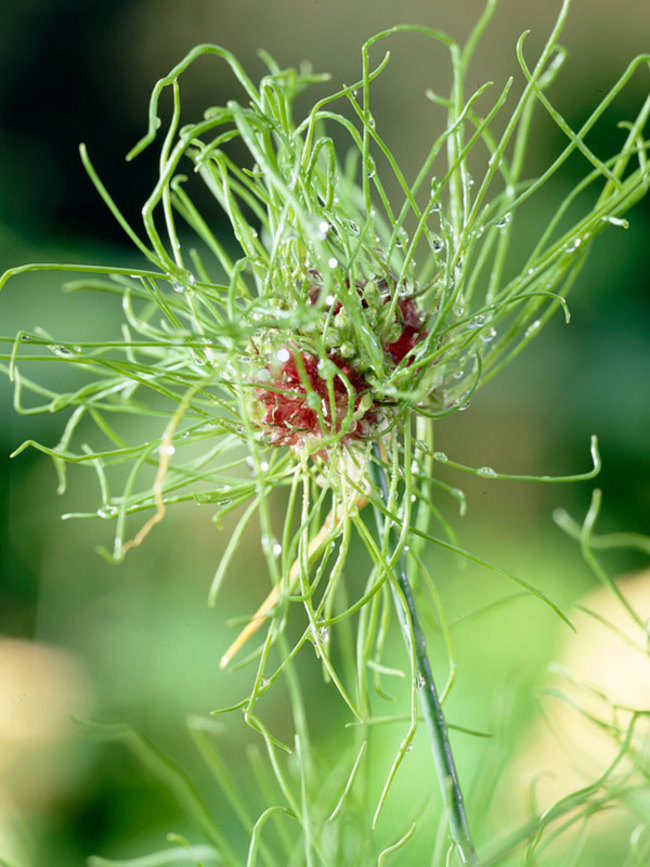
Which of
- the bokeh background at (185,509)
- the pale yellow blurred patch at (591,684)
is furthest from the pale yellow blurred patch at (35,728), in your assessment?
the pale yellow blurred patch at (591,684)

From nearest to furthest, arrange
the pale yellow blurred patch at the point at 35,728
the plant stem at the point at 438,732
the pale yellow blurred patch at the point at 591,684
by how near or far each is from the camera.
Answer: the plant stem at the point at 438,732 < the pale yellow blurred patch at the point at 591,684 < the pale yellow blurred patch at the point at 35,728

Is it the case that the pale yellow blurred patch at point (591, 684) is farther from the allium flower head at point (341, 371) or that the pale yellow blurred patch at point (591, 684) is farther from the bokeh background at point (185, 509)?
the allium flower head at point (341, 371)

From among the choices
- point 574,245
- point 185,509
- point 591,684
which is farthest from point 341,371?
point 185,509

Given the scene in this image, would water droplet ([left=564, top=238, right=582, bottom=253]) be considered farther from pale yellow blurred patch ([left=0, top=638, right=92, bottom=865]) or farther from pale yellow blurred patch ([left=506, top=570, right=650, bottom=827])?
pale yellow blurred patch ([left=0, top=638, right=92, bottom=865])

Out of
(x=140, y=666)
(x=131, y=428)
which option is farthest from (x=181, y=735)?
(x=131, y=428)

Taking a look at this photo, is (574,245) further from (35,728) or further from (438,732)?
(35,728)

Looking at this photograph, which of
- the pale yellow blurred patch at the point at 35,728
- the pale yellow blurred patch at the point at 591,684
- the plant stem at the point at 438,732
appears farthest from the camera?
the pale yellow blurred patch at the point at 35,728

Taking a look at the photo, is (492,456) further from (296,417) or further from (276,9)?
(296,417)

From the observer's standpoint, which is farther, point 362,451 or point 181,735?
point 181,735
